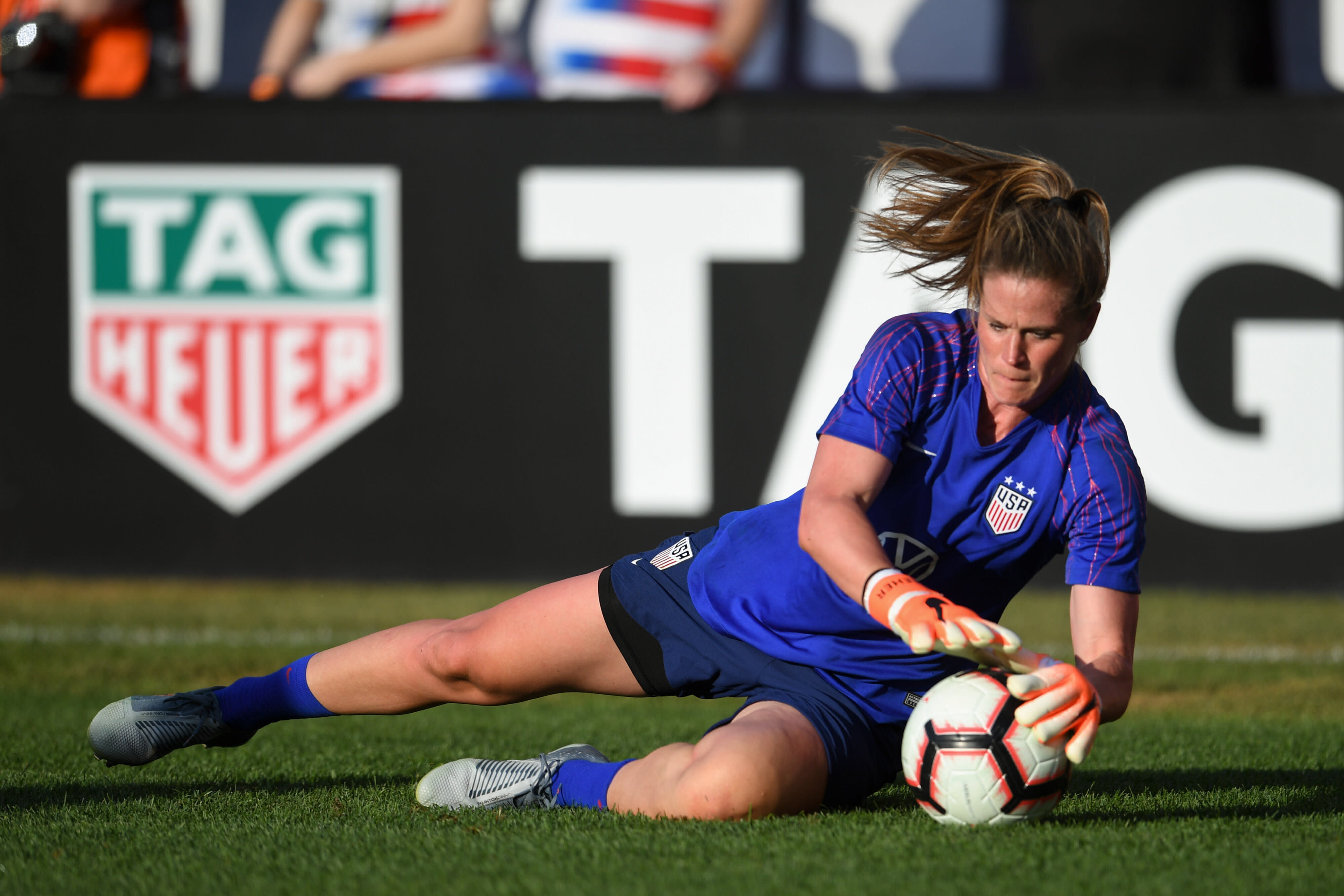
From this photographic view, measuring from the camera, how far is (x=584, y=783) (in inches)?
145

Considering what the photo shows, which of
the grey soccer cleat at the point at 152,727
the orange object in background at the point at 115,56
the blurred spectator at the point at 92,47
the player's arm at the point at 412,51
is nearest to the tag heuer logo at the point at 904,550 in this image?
the grey soccer cleat at the point at 152,727

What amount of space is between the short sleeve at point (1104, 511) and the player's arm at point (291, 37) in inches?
280

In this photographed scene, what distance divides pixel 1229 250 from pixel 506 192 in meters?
4.25

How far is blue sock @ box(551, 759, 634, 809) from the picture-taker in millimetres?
3641

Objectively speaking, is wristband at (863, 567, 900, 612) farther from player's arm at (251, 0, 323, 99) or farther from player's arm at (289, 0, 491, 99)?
player's arm at (251, 0, 323, 99)

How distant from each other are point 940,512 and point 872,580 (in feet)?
1.47

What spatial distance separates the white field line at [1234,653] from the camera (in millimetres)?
6895

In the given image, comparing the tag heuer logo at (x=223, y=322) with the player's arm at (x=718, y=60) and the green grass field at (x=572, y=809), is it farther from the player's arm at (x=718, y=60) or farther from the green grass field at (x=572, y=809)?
the player's arm at (x=718, y=60)

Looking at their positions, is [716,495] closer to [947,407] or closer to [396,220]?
[396,220]

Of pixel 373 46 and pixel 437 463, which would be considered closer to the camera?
pixel 437 463

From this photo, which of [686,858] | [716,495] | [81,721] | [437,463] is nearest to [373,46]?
[437,463]

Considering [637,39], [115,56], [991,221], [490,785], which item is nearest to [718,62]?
[637,39]

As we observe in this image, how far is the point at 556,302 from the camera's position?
27.2 ft

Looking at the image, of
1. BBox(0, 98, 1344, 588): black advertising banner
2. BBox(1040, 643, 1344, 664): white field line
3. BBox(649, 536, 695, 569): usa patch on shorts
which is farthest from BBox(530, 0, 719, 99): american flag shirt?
BBox(649, 536, 695, 569): usa patch on shorts
